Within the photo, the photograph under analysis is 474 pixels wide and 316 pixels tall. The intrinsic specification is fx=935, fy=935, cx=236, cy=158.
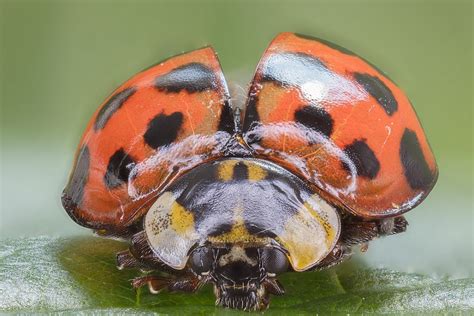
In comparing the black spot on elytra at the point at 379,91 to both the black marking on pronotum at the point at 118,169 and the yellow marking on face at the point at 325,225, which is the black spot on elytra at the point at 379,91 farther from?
the black marking on pronotum at the point at 118,169

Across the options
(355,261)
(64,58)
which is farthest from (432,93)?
(355,261)

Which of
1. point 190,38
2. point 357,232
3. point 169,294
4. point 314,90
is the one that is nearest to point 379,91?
point 314,90

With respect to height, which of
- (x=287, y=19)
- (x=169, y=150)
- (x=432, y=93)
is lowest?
(x=432, y=93)

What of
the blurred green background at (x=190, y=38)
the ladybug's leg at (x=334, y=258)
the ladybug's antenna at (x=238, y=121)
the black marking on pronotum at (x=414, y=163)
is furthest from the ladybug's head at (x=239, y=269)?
the blurred green background at (x=190, y=38)

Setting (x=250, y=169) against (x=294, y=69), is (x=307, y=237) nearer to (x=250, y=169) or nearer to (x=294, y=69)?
(x=250, y=169)

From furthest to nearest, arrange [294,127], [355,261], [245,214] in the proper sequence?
[355,261] → [294,127] → [245,214]

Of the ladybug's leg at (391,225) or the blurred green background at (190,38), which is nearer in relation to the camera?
the ladybug's leg at (391,225)

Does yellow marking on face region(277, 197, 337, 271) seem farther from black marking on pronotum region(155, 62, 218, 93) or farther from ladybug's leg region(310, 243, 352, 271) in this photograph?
black marking on pronotum region(155, 62, 218, 93)

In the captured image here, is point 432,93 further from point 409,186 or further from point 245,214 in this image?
point 245,214
